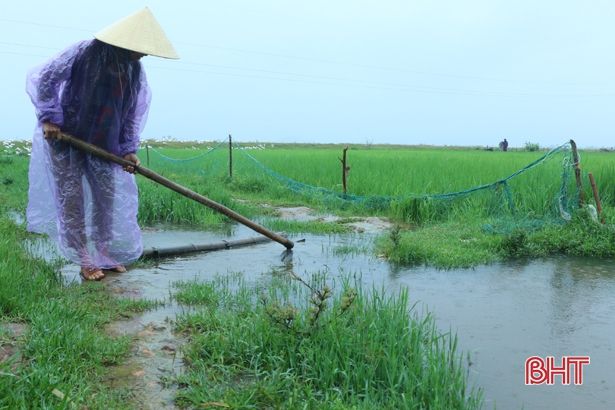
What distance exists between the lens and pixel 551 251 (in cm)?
556

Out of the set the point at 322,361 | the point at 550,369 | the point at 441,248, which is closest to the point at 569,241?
the point at 441,248

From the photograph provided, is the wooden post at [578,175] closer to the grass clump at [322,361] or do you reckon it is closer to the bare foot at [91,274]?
the grass clump at [322,361]

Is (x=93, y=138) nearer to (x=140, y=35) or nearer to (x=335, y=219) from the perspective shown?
(x=140, y=35)

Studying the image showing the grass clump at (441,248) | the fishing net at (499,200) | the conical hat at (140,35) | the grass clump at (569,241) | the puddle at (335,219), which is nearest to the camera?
the conical hat at (140,35)

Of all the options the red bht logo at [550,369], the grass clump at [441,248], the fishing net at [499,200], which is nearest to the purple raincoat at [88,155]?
the grass clump at [441,248]

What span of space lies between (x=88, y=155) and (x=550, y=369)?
11.1 ft

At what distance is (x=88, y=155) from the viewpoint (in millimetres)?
4188

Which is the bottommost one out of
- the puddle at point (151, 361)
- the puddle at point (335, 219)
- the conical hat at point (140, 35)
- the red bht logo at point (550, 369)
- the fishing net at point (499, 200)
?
the red bht logo at point (550, 369)

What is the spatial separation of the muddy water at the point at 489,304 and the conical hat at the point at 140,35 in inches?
63.9

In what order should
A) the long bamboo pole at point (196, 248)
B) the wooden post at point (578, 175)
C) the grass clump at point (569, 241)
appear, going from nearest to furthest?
the long bamboo pole at point (196, 248) < the grass clump at point (569, 241) < the wooden post at point (578, 175)

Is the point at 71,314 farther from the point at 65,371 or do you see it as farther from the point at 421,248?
the point at 421,248

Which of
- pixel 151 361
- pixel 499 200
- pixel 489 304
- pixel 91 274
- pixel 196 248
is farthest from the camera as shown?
pixel 499 200

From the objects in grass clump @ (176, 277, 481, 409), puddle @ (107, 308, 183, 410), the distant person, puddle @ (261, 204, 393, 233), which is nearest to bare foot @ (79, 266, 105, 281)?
the distant person

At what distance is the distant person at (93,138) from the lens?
3855 mm
